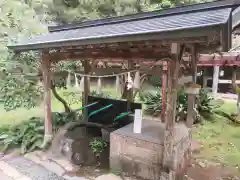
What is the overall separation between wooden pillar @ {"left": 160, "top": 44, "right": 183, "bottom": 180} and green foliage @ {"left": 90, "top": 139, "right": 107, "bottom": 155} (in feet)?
5.88

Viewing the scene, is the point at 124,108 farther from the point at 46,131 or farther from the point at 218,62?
the point at 218,62

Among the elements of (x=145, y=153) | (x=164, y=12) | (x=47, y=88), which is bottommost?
(x=145, y=153)

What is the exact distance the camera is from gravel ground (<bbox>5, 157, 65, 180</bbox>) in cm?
386

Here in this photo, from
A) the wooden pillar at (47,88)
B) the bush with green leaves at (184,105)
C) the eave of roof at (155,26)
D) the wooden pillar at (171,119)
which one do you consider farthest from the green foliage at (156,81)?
the wooden pillar at (171,119)

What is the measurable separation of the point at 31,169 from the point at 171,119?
294cm

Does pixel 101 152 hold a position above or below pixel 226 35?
below

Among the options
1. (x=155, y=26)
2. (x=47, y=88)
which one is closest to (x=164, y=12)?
(x=155, y=26)

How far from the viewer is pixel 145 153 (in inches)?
144

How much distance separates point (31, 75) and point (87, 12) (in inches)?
432

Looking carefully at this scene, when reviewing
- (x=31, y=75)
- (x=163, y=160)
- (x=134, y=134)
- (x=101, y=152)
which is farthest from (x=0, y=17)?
(x=163, y=160)

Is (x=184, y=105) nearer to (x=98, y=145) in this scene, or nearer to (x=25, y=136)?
(x=98, y=145)

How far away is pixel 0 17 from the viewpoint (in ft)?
23.6

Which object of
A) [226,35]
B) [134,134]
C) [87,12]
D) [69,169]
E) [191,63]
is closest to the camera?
[226,35]

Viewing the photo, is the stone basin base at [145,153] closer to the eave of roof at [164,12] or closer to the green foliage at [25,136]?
the green foliage at [25,136]
